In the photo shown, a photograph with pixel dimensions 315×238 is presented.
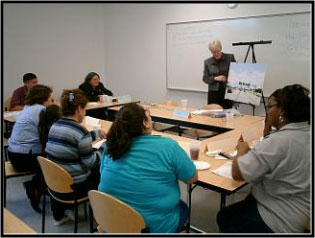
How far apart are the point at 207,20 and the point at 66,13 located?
2700 millimetres

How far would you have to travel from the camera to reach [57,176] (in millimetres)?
2123

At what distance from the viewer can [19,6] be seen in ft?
18.3

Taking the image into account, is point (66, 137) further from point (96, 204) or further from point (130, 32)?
point (130, 32)

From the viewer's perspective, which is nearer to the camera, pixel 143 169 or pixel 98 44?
pixel 143 169

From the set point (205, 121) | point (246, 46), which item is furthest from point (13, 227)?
point (246, 46)

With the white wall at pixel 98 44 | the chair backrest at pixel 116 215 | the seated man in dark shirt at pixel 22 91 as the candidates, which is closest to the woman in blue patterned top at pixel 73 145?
the chair backrest at pixel 116 215

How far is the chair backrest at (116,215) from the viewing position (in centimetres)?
149

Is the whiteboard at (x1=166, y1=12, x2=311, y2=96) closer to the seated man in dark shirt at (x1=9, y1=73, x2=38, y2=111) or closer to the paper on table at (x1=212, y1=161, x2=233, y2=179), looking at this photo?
the seated man in dark shirt at (x1=9, y1=73, x2=38, y2=111)

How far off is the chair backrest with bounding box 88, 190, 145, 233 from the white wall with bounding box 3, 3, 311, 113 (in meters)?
3.79

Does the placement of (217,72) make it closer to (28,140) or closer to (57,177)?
(28,140)

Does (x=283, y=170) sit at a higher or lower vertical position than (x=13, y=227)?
higher

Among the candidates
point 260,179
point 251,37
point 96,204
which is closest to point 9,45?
point 251,37

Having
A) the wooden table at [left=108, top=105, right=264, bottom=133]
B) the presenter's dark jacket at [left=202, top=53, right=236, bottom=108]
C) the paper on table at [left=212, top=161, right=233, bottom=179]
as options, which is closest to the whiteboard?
the presenter's dark jacket at [left=202, top=53, right=236, bottom=108]

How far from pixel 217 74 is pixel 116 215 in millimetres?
3538
